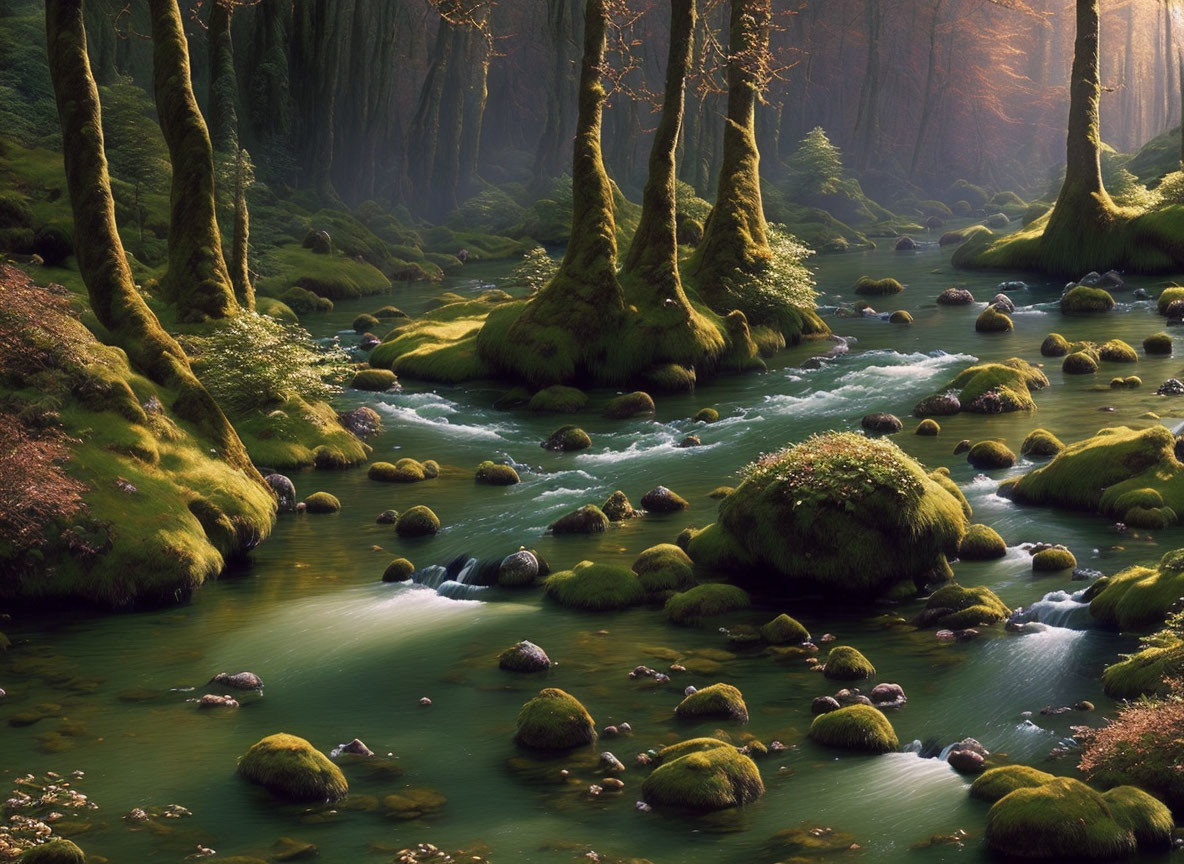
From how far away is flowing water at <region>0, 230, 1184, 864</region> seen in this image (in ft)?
34.8

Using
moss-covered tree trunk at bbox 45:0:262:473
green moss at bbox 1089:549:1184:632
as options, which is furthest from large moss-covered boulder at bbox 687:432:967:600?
moss-covered tree trunk at bbox 45:0:262:473

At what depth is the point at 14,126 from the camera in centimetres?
4550

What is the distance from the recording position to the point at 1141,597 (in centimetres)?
1392

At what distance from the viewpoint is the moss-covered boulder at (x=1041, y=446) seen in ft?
70.9

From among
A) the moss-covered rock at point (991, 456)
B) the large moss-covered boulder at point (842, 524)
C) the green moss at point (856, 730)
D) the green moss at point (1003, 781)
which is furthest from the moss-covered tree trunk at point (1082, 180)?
the green moss at point (1003, 781)

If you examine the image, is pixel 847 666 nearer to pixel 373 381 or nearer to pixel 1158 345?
pixel 1158 345

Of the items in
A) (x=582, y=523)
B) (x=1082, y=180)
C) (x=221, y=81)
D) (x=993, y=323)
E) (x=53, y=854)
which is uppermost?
(x=221, y=81)

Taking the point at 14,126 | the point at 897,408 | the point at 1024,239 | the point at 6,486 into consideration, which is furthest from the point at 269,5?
the point at 6,486

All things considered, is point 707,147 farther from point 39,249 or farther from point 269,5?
point 39,249

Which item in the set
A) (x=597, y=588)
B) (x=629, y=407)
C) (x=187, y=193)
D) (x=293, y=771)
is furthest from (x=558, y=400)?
(x=293, y=771)

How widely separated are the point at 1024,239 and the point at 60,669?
4030 cm

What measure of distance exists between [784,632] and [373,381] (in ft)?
60.6

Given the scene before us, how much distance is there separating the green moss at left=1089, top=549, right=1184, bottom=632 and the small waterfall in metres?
0.14

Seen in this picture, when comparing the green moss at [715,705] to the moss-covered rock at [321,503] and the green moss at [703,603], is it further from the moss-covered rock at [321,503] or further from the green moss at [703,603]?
the moss-covered rock at [321,503]
